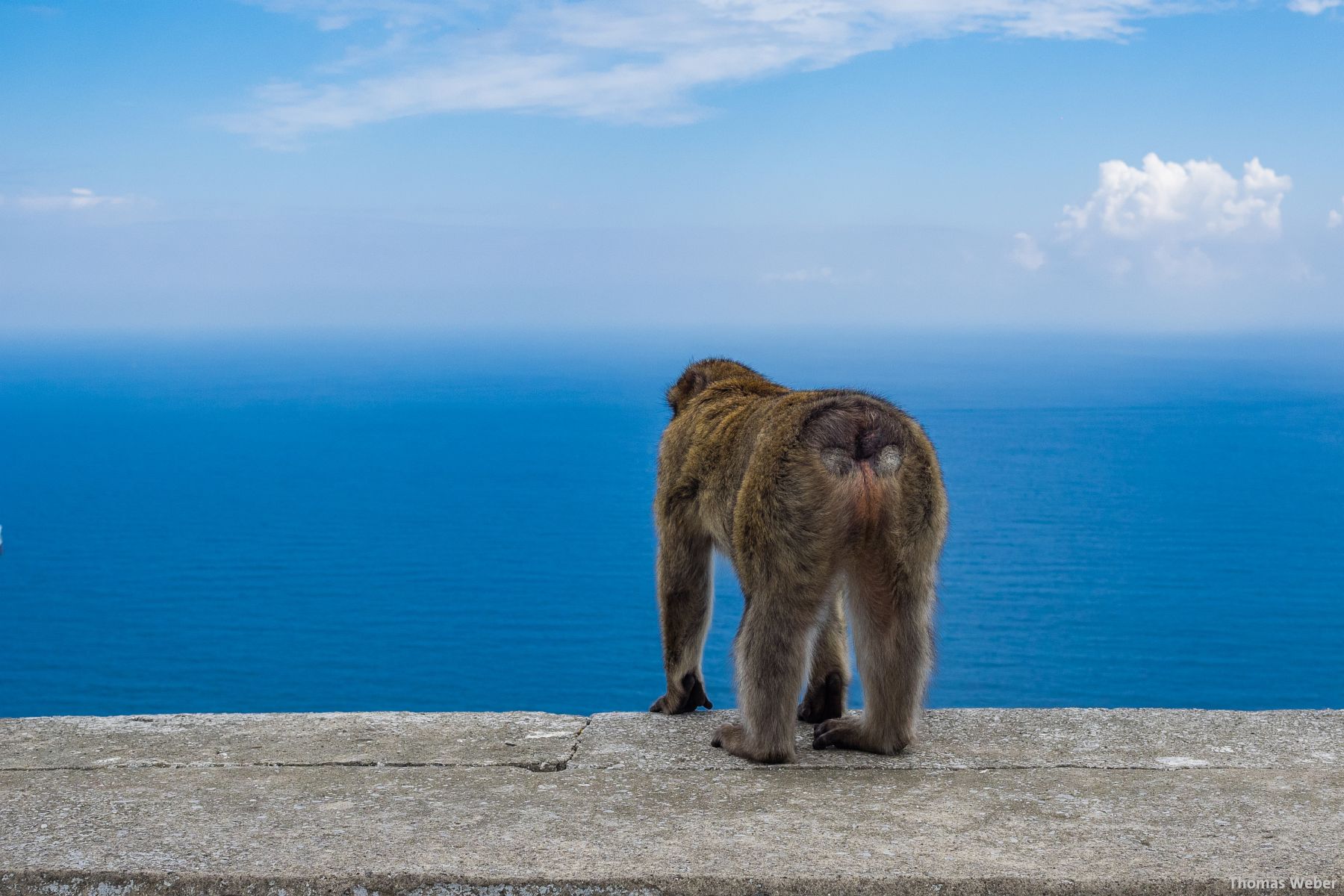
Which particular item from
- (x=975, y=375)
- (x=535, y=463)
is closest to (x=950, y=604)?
(x=535, y=463)

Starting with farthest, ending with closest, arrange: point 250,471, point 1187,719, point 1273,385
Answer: point 1273,385 < point 250,471 < point 1187,719

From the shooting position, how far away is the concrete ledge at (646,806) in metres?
2.62

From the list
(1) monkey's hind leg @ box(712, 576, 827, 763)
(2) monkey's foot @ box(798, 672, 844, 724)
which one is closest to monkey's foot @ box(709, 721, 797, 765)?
(1) monkey's hind leg @ box(712, 576, 827, 763)

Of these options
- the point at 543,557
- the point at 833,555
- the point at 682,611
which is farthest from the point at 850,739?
the point at 543,557

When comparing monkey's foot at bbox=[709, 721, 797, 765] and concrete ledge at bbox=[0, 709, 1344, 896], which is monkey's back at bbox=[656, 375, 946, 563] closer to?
monkey's foot at bbox=[709, 721, 797, 765]

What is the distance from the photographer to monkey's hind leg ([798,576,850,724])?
401 centimetres

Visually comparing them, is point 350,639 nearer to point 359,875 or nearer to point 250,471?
point 250,471

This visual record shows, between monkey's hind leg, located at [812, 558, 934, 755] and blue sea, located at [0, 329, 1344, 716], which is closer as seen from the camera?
monkey's hind leg, located at [812, 558, 934, 755]

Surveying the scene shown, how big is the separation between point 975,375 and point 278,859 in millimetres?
A: 138270

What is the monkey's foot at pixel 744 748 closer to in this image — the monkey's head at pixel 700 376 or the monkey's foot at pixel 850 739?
the monkey's foot at pixel 850 739

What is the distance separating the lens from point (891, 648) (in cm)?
350

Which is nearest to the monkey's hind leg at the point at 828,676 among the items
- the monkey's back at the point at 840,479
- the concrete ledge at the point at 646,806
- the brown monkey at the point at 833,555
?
the brown monkey at the point at 833,555

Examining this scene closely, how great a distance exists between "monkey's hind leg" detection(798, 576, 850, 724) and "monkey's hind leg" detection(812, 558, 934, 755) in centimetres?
40

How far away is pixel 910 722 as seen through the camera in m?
3.54
